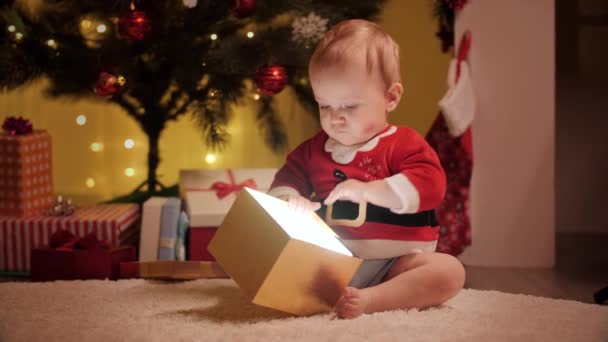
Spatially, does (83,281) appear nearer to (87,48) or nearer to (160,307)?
(160,307)

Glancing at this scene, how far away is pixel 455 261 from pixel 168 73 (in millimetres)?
1210

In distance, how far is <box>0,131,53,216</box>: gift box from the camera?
189 cm

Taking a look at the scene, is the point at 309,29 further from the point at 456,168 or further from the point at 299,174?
the point at 299,174

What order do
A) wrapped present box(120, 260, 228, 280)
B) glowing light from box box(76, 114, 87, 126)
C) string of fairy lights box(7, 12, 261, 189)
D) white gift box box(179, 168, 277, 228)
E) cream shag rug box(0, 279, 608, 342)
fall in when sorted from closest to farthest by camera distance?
cream shag rug box(0, 279, 608, 342), wrapped present box(120, 260, 228, 280), white gift box box(179, 168, 277, 228), string of fairy lights box(7, 12, 261, 189), glowing light from box box(76, 114, 87, 126)

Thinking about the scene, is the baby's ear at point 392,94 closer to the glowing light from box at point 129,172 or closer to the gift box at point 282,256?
the gift box at point 282,256

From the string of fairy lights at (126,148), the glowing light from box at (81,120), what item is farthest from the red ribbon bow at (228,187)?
Result: the glowing light from box at (81,120)

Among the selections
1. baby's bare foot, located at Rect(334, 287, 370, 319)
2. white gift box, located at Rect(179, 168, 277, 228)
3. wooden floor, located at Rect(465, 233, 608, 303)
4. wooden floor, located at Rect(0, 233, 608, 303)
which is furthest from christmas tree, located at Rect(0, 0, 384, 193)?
baby's bare foot, located at Rect(334, 287, 370, 319)

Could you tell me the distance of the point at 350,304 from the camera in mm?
1148

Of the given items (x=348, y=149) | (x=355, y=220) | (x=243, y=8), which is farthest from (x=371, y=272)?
(x=243, y=8)

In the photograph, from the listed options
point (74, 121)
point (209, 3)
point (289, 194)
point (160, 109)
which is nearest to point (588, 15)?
point (209, 3)

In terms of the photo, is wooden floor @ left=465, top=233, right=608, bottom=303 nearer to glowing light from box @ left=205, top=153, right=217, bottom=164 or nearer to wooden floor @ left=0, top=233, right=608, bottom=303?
wooden floor @ left=0, top=233, right=608, bottom=303

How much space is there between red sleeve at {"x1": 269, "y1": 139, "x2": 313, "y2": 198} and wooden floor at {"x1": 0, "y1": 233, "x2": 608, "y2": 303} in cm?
65

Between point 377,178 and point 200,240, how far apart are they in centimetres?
77

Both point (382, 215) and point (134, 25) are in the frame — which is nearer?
point (382, 215)
